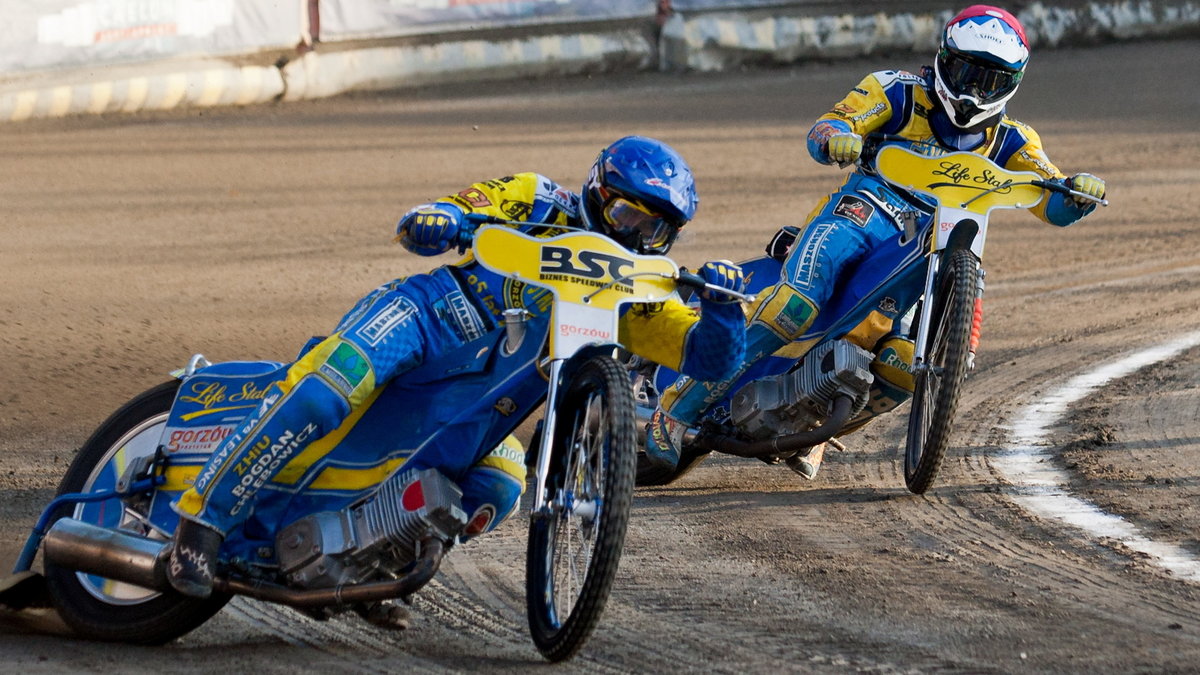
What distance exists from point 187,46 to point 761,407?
8.82 metres

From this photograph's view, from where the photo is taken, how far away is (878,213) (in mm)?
7430

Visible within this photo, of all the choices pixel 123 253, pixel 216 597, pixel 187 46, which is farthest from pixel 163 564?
pixel 187 46

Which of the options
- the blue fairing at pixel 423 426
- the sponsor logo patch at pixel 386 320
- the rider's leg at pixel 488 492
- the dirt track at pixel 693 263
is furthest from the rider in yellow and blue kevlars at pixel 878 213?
the sponsor logo patch at pixel 386 320

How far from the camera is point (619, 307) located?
4.80 meters

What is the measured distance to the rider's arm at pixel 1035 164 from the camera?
289 inches

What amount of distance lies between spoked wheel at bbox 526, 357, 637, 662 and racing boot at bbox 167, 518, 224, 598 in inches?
36.8

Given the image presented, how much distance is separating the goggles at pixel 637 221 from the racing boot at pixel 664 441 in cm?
239

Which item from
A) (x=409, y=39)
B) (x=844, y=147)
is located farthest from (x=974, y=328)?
(x=409, y=39)

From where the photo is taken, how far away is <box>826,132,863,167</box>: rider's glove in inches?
283

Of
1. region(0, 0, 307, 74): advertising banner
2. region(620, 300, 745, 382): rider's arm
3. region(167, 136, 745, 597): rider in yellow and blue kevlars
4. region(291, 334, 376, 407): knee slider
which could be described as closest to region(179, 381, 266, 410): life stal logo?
region(167, 136, 745, 597): rider in yellow and blue kevlars

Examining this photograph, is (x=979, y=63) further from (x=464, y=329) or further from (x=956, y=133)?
(x=464, y=329)

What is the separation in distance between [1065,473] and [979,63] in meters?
1.85

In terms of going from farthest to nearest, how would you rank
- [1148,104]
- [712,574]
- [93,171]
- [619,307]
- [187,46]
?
[1148,104] → [187,46] → [93,171] → [712,574] → [619,307]

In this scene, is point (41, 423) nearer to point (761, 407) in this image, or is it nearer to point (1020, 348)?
point (761, 407)
